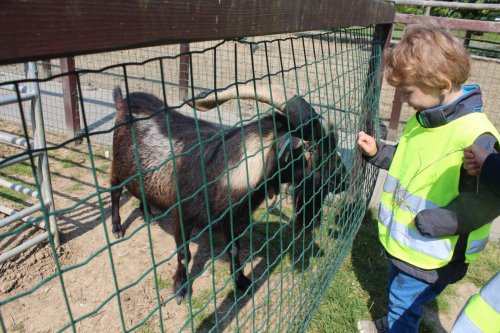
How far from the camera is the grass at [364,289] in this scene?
3037 millimetres

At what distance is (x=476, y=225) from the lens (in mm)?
1938

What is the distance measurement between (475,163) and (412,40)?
28.4 inches

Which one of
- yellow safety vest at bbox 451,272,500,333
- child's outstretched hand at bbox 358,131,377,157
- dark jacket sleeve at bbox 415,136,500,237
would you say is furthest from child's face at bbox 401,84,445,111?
yellow safety vest at bbox 451,272,500,333

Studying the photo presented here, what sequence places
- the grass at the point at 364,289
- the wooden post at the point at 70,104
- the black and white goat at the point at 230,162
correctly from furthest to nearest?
the wooden post at the point at 70,104 < the grass at the point at 364,289 < the black and white goat at the point at 230,162

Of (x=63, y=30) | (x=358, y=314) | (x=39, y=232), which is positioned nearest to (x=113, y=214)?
(x=39, y=232)

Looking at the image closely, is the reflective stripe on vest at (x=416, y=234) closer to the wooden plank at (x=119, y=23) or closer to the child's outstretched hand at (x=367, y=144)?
the child's outstretched hand at (x=367, y=144)

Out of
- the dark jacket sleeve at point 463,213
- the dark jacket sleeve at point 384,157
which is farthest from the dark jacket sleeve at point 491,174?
the dark jacket sleeve at point 384,157

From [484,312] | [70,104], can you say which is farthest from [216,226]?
[70,104]

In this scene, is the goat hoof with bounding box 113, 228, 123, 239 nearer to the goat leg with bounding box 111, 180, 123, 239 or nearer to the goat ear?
the goat leg with bounding box 111, 180, 123, 239

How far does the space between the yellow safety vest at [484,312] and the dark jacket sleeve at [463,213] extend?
0.46 m

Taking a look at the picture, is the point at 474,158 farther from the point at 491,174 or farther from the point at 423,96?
the point at 423,96

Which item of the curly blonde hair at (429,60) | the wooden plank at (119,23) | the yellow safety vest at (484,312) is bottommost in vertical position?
the yellow safety vest at (484,312)

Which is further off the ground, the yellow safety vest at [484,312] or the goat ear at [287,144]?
the goat ear at [287,144]

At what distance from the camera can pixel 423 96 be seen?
81.7 inches
